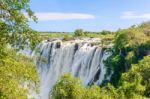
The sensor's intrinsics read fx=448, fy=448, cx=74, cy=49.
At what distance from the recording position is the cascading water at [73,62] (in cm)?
3991

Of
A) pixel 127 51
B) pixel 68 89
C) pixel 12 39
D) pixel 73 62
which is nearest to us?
pixel 12 39

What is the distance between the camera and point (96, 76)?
39.5 meters

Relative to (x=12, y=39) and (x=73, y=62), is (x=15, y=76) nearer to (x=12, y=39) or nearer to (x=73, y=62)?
(x=12, y=39)

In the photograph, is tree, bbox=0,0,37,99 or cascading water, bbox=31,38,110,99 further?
cascading water, bbox=31,38,110,99

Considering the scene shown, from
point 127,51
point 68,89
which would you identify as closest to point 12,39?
point 68,89

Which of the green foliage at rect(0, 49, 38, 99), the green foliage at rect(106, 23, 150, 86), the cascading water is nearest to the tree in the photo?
the green foliage at rect(0, 49, 38, 99)

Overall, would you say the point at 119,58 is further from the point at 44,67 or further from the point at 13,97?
the point at 13,97

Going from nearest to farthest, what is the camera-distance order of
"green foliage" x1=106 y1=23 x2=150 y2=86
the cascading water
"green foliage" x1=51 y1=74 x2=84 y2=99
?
"green foliage" x1=51 y1=74 x2=84 y2=99, "green foliage" x1=106 y1=23 x2=150 y2=86, the cascading water

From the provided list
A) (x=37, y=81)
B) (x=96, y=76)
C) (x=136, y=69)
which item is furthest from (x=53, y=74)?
(x=37, y=81)

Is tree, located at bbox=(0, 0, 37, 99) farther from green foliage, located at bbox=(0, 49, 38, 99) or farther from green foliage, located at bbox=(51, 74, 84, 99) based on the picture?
green foliage, located at bbox=(51, 74, 84, 99)

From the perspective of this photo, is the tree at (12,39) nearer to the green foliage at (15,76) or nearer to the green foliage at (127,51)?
the green foliage at (15,76)

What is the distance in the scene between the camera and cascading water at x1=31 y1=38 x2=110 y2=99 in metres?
39.9

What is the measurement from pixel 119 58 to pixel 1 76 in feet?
99.5

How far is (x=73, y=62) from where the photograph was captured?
144 ft
